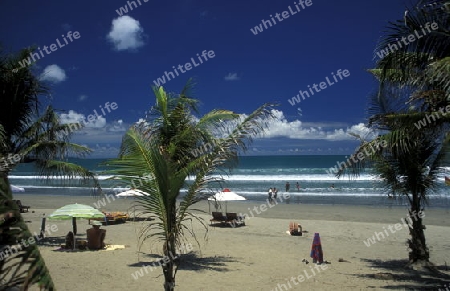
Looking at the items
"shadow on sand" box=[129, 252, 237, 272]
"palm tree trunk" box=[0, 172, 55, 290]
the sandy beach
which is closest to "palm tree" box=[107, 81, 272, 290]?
"palm tree trunk" box=[0, 172, 55, 290]

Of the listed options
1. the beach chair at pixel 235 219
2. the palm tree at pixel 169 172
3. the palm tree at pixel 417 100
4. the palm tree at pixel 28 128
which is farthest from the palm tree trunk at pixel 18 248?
the beach chair at pixel 235 219

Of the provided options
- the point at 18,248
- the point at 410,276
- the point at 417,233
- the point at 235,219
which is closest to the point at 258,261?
the point at 410,276

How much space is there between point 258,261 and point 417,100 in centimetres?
644

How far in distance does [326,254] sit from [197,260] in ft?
14.1

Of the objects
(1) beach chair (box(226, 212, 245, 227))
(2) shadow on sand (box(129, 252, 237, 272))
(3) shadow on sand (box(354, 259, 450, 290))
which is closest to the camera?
(3) shadow on sand (box(354, 259, 450, 290))

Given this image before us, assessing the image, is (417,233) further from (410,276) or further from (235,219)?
(235,219)

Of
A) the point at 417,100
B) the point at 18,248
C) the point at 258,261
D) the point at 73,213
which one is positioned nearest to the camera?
the point at 18,248

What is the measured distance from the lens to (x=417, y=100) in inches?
262

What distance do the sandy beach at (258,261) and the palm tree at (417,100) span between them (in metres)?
1.88

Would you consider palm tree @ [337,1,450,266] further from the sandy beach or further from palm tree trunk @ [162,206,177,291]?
palm tree trunk @ [162,206,177,291]

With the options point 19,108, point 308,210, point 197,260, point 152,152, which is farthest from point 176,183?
point 308,210

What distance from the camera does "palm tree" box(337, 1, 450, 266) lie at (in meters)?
5.75

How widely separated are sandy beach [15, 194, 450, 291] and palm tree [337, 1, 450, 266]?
1877 millimetres

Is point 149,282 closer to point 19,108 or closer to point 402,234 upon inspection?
point 19,108
